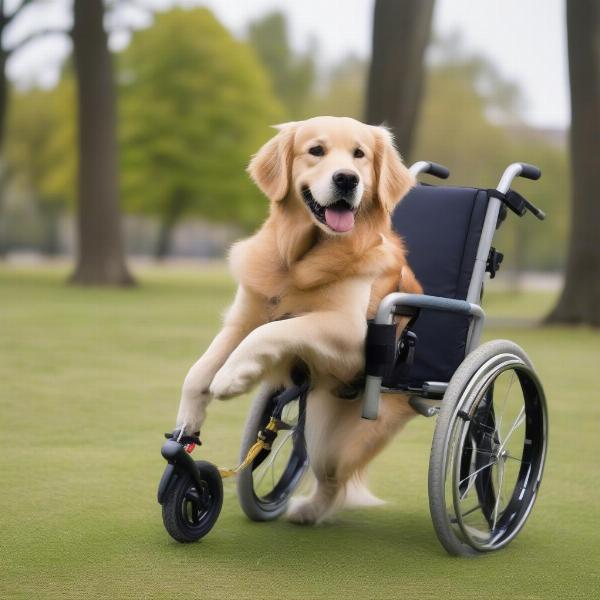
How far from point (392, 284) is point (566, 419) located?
365 centimetres

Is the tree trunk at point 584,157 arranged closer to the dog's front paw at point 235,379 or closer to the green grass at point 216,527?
the green grass at point 216,527

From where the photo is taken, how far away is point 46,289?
72.1ft

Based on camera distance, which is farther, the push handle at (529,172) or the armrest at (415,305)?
the push handle at (529,172)

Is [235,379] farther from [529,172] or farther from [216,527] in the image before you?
[529,172]

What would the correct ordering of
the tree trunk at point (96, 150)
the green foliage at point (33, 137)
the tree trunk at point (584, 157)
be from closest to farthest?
the tree trunk at point (584, 157)
the tree trunk at point (96, 150)
the green foliage at point (33, 137)

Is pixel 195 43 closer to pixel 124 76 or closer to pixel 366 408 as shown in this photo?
pixel 124 76

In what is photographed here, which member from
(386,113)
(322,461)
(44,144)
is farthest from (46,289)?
(44,144)

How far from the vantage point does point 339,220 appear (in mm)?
4094

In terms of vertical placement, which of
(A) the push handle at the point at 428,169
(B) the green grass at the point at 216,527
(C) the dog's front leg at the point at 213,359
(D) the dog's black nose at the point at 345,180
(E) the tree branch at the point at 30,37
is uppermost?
(E) the tree branch at the point at 30,37

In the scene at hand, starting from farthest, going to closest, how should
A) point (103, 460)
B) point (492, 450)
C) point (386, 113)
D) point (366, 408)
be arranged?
point (386, 113)
point (103, 460)
point (492, 450)
point (366, 408)

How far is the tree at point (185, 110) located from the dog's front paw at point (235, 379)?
34605mm

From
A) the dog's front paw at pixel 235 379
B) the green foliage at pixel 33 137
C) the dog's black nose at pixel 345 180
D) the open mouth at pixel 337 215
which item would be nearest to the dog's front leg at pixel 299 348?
the dog's front paw at pixel 235 379

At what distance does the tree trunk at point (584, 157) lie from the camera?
1575 centimetres

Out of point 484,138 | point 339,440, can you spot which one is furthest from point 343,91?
point 339,440
